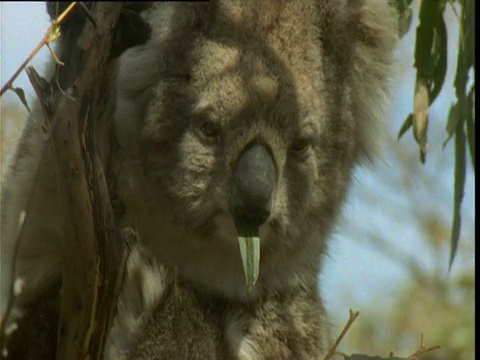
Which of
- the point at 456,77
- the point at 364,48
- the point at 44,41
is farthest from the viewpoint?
the point at 364,48

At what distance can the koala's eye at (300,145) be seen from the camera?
1961 mm

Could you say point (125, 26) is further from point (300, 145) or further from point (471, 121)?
point (471, 121)

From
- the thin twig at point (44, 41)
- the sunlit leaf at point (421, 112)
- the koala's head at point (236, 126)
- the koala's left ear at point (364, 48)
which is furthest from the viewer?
the koala's left ear at point (364, 48)

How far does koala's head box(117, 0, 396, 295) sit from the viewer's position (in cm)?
188

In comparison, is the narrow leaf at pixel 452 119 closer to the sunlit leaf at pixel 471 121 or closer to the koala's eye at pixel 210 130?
the sunlit leaf at pixel 471 121

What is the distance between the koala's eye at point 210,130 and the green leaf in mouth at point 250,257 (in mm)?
225

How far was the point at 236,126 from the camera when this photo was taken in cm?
188

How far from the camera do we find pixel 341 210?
2.28 metres

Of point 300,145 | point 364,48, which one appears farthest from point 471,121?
point 364,48

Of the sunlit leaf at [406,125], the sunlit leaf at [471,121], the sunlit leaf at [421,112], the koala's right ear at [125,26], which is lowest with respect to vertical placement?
the sunlit leaf at [406,125]

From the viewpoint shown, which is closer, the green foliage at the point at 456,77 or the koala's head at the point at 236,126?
the green foliage at the point at 456,77

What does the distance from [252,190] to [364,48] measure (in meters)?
0.62

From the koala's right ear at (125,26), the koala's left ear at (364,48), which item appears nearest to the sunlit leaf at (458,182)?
the koala's left ear at (364,48)

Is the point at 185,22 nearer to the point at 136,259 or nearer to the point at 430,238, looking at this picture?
the point at 136,259
